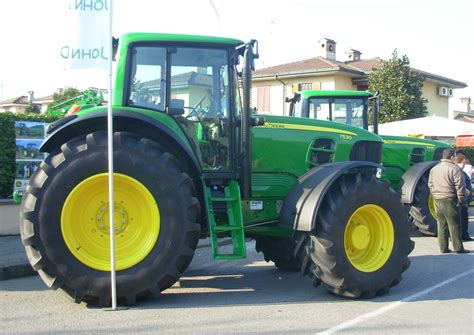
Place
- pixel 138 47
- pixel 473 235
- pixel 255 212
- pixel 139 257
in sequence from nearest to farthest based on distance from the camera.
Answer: pixel 139 257 → pixel 138 47 → pixel 255 212 → pixel 473 235

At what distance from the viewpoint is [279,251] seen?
276 inches

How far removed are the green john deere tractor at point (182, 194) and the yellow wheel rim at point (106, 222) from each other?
0.4 inches

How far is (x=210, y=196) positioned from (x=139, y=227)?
0.87 metres

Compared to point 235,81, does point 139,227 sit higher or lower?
lower

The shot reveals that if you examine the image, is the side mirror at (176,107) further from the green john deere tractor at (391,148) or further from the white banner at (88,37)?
the green john deere tractor at (391,148)

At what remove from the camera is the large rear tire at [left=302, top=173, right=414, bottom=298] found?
542 cm

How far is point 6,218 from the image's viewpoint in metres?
9.06

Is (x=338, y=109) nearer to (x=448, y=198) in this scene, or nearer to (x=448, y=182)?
(x=448, y=182)

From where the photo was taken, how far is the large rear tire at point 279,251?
6898 mm

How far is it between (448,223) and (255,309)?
4.56m

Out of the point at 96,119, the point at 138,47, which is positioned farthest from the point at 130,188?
the point at 138,47

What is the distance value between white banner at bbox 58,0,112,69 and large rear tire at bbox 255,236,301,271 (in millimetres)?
3197

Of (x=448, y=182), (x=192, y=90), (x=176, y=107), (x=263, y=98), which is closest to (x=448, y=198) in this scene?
(x=448, y=182)

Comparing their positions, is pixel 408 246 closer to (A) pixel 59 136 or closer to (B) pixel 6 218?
(A) pixel 59 136
